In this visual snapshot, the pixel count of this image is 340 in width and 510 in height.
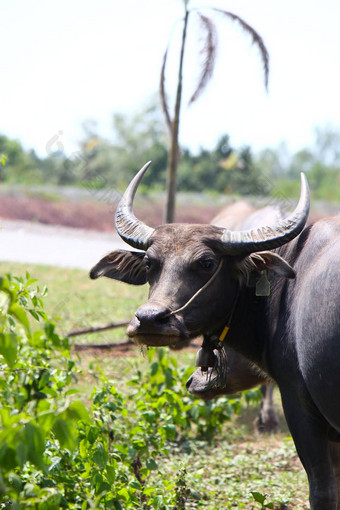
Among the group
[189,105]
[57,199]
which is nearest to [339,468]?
[189,105]

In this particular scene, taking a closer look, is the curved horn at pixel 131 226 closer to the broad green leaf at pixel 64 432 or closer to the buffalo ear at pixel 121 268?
the buffalo ear at pixel 121 268

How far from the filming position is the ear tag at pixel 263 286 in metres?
3.26

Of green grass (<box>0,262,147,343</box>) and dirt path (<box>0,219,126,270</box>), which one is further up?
dirt path (<box>0,219,126,270</box>)

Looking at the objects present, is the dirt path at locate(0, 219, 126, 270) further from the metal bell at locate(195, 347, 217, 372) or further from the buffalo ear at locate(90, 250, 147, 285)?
the metal bell at locate(195, 347, 217, 372)

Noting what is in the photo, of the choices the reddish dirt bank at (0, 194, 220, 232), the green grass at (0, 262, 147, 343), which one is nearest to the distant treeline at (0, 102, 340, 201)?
the reddish dirt bank at (0, 194, 220, 232)

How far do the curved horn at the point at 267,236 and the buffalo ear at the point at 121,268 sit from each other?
2.02ft

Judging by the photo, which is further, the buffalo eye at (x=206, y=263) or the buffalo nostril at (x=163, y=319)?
the buffalo eye at (x=206, y=263)

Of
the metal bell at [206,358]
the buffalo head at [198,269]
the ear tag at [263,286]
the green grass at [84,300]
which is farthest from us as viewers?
the green grass at [84,300]

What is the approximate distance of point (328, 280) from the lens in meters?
2.82

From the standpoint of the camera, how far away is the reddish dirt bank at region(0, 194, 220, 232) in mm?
16406

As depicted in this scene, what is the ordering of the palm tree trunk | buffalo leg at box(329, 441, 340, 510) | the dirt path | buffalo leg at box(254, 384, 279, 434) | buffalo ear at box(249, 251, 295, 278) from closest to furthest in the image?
buffalo ear at box(249, 251, 295, 278) → buffalo leg at box(329, 441, 340, 510) → buffalo leg at box(254, 384, 279, 434) → the palm tree trunk → the dirt path

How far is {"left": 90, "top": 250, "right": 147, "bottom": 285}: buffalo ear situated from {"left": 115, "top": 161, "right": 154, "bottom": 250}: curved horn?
0.38ft

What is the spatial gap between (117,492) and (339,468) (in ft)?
4.15

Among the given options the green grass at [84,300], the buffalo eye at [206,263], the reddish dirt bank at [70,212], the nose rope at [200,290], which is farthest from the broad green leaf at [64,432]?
the reddish dirt bank at [70,212]
